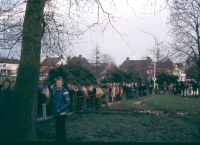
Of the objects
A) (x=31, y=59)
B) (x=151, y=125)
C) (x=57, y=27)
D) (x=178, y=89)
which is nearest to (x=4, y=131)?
(x=31, y=59)

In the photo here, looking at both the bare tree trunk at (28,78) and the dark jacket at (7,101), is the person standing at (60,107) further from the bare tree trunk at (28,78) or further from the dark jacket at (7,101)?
the dark jacket at (7,101)

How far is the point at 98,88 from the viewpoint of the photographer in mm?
15305

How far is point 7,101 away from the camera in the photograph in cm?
602

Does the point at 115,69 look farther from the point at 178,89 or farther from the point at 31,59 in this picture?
the point at 31,59

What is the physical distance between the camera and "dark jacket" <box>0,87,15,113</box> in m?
5.76

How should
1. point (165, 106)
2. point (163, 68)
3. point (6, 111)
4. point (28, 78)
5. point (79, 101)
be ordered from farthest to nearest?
point (163, 68), point (165, 106), point (79, 101), point (6, 111), point (28, 78)

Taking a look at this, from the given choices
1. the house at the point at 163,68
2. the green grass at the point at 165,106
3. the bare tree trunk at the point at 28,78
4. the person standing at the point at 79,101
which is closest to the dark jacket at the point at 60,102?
the bare tree trunk at the point at 28,78

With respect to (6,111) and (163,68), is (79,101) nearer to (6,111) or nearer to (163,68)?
(6,111)

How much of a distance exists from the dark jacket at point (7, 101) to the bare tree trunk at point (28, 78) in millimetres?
131

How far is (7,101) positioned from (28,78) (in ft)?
3.10

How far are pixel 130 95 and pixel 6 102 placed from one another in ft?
56.3

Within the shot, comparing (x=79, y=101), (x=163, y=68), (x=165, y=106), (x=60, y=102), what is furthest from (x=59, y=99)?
(x=163, y=68)

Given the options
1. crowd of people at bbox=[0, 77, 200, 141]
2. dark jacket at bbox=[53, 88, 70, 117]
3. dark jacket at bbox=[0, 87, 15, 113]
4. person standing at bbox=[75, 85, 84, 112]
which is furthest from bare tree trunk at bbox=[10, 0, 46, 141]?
person standing at bbox=[75, 85, 84, 112]

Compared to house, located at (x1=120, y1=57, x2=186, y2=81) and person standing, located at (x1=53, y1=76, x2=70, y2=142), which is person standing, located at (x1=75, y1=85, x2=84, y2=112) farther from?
house, located at (x1=120, y1=57, x2=186, y2=81)
